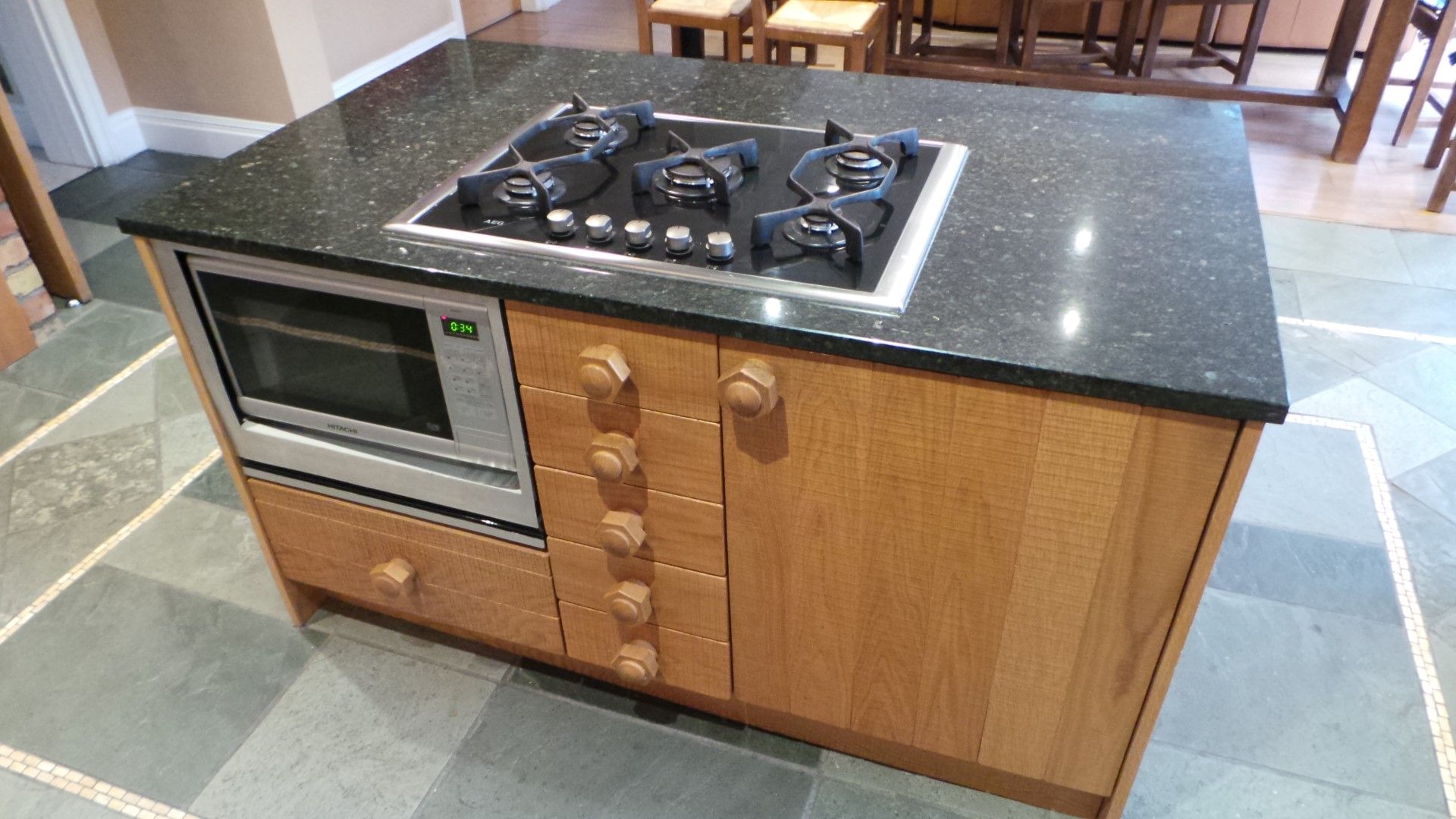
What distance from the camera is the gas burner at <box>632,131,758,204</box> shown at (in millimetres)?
1316

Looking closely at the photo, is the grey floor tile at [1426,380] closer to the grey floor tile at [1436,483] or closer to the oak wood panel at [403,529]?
the grey floor tile at [1436,483]

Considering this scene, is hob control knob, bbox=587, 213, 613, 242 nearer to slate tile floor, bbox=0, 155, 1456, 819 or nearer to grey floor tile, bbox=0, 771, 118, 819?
slate tile floor, bbox=0, 155, 1456, 819

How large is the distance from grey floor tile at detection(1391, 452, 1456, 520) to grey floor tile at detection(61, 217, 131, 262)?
352cm

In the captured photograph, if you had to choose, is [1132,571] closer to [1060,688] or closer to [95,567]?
[1060,688]

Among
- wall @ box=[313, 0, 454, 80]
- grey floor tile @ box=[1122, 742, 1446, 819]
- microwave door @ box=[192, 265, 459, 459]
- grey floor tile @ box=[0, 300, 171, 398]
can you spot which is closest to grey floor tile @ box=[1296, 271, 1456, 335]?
grey floor tile @ box=[1122, 742, 1446, 819]

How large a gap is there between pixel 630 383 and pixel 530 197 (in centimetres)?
30

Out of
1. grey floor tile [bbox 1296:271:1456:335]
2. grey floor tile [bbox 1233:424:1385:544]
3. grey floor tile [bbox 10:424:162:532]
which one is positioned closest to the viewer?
grey floor tile [bbox 1233:424:1385:544]

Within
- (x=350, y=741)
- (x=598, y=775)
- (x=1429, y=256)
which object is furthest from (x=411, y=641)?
(x=1429, y=256)

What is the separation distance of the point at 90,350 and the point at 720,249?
2267 mm

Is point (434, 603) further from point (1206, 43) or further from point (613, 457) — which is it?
point (1206, 43)

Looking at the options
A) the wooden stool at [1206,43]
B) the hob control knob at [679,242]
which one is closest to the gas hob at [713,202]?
the hob control knob at [679,242]

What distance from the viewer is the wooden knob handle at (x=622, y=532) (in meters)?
1.34

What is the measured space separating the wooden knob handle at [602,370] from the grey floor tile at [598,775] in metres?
0.71

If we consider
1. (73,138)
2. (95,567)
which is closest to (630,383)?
(95,567)
